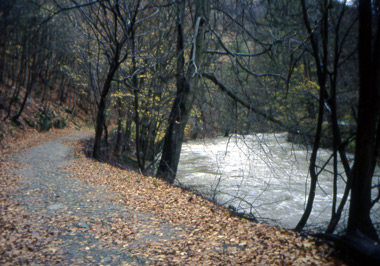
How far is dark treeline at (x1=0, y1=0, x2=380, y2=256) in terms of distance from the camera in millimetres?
4016

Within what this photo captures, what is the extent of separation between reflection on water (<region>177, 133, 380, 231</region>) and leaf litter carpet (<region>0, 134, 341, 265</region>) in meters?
1.82

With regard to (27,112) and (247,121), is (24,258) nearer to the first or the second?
(247,121)

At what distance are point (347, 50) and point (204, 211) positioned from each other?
160 inches

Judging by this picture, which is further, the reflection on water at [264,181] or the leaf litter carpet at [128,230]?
the reflection on water at [264,181]

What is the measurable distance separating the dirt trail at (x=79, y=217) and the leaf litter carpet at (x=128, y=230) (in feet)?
0.04

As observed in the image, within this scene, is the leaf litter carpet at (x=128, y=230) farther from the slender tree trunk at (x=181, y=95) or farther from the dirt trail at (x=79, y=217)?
the slender tree trunk at (x=181, y=95)

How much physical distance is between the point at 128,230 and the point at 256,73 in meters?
5.44

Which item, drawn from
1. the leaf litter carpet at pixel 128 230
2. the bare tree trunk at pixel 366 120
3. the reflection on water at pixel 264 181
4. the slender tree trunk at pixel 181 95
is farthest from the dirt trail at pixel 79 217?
the bare tree trunk at pixel 366 120

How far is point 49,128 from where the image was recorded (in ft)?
84.2

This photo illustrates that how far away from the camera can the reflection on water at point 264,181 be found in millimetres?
9125

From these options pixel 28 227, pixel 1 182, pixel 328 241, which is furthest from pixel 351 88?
pixel 1 182

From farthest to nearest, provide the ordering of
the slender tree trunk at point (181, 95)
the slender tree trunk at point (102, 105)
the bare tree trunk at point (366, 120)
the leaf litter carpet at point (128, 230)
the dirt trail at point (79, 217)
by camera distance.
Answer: the slender tree trunk at point (102, 105) < the slender tree trunk at point (181, 95) < the dirt trail at point (79, 217) < the leaf litter carpet at point (128, 230) < the bare tree trunk at point (366, 120)

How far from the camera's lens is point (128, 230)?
18.6 ft

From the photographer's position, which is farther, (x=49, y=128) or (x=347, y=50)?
(x=49, y=128)
